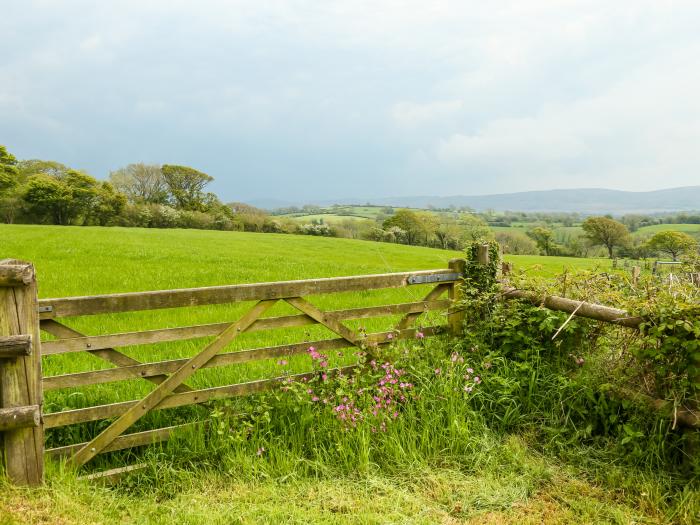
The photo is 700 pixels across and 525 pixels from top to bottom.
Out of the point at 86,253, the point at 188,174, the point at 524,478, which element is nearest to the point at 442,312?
the point at 524,478

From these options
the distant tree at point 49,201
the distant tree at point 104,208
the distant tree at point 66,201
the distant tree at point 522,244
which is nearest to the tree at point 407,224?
the distant tree at point 522,244

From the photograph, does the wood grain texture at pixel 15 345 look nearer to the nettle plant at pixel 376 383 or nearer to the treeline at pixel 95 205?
the nettle plant at pixel 376 383

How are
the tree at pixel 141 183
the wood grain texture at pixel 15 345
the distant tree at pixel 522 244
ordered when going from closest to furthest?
the wood grain texture at pixel 15 345 < the distant tree at pixel 522 244 < the tree at pixel 141 183

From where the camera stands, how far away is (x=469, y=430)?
16.9 ft

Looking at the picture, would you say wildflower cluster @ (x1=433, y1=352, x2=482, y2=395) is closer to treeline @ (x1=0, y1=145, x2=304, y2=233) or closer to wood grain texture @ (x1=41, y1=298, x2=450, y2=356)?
wood grain texture @ (x1=41, y1=298, x2=450, y2=356)

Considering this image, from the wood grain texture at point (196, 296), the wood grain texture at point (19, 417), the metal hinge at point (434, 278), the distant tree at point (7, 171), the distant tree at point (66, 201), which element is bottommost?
the wood grain texture at point (19, 417)

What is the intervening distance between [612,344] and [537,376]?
0.94 m

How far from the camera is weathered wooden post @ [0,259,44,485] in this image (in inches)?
155

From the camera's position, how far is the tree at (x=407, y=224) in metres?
68.7

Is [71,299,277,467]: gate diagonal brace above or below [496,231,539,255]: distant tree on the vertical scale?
above

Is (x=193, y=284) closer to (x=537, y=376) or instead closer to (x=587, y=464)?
(x=537, y=376)

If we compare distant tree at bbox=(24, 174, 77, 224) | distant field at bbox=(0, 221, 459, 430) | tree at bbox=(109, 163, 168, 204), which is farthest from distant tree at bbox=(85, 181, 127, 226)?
distant field at bbox=(0, 221, 459, 430)

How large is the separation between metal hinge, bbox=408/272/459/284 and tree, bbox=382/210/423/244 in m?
57.3

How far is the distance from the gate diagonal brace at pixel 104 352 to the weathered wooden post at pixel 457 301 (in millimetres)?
3520
